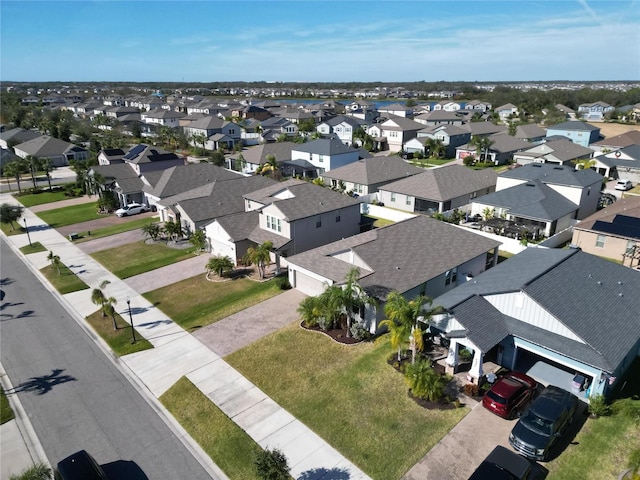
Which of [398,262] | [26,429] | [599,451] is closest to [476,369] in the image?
[599,451]

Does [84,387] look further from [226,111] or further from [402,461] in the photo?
[226,111]

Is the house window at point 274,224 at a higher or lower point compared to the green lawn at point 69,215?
higher

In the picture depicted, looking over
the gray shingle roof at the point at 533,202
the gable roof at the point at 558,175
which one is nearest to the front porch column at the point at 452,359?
the gray shingle roof at the point at 533,202

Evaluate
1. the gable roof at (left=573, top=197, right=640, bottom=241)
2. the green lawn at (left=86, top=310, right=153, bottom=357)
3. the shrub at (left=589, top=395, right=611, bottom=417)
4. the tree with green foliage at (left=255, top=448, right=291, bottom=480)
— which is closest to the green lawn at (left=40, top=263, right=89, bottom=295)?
the green lawn at (left=86, top=310, right=153, bottom=357)

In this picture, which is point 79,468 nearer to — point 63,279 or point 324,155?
point 63,279

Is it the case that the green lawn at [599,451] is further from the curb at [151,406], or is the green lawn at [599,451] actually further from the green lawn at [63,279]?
the green lawn at [63,279]
